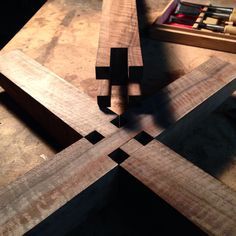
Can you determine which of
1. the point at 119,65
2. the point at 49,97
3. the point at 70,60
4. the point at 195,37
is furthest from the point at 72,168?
the point at 195,37

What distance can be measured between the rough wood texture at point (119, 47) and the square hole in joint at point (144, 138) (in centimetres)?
25

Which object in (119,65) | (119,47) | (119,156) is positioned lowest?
(119,156)

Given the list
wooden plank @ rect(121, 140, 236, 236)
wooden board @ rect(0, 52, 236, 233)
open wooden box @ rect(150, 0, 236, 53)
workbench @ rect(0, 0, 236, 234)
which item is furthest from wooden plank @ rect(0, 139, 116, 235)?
open wooden box @ rect(150, 0, 236, 53)

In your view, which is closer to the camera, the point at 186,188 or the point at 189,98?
the point at 186,188

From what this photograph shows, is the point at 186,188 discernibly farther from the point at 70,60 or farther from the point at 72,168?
the point at 70,60

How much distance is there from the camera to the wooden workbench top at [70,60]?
143 cm

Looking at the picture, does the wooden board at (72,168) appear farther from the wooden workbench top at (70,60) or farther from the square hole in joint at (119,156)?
the wooden workbench top at (70,60)

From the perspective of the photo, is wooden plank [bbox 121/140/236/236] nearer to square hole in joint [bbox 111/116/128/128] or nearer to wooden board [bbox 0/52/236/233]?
wooden board [bbox 0/52/236/233]

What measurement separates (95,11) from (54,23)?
408mm

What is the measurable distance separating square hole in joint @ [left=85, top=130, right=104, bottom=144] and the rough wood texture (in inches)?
8.6

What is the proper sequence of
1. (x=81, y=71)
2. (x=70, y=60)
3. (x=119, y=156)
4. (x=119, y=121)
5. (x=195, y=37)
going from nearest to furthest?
1. (x=119, y=156)
2. (x=119, y=121)
3. (x=81, y=71)
4. (x=70, y=60)
5. (x=195, y=37)

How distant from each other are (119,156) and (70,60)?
42.6 inches

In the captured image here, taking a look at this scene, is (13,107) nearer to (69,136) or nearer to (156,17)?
(69,136)

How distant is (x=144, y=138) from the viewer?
1.17m
